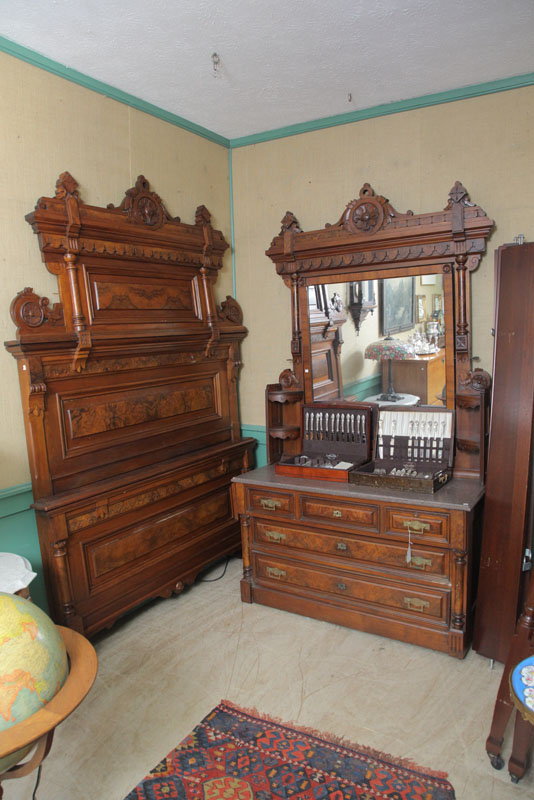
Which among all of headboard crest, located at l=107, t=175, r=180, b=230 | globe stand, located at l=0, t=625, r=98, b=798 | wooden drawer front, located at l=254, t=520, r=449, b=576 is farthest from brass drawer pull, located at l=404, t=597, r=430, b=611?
headboard crest, located at l=107, t=175, r=180, b=230

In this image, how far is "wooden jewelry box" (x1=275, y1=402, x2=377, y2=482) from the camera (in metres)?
3.16

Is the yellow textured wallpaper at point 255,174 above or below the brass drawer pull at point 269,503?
above

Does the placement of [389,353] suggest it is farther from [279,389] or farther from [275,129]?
[275,129]

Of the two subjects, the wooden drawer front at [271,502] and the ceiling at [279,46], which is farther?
the wooden drawer front at [271,502]

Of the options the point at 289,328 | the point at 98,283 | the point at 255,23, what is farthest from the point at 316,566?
the point at 255,23

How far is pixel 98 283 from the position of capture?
2.89m

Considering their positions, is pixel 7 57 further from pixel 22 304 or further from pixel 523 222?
pixel 523 222

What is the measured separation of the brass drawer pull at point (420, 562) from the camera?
2699mm

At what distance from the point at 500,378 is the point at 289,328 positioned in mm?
1511

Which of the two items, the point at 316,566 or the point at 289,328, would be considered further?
the point at 289,328

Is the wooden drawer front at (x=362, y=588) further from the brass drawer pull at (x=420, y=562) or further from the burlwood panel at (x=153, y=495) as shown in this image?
the burlwood panel at (x=153, y=495)

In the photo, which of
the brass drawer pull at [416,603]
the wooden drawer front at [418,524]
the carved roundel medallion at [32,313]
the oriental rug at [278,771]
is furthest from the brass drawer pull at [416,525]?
the carved roundel medallion at [32,313]

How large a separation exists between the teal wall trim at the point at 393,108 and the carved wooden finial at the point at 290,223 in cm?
52

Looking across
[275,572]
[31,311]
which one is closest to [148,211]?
[31,311]
